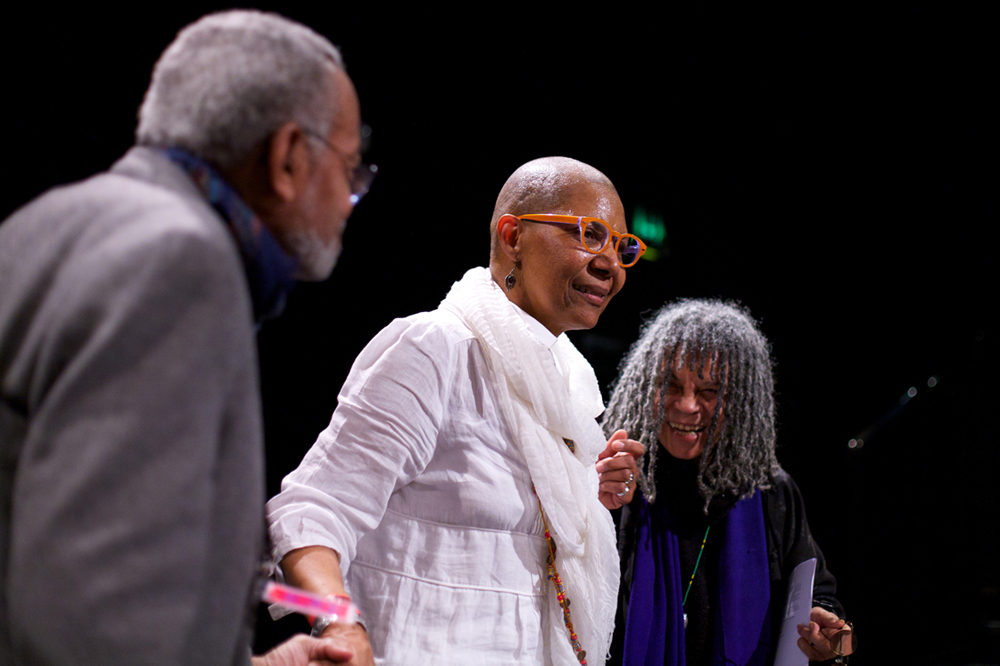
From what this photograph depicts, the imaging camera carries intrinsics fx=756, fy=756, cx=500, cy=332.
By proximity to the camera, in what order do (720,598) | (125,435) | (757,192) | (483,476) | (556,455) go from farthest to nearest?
(757,192), (720,598), (556,455), (483,476), (125,435)

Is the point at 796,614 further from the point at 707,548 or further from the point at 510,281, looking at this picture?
the point at 510,281

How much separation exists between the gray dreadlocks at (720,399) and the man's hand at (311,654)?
140 centimetres

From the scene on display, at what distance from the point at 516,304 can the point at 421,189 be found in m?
1.45

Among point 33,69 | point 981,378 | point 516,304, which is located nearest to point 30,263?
point 516,304

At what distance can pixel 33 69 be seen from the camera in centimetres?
209

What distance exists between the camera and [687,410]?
2.36m

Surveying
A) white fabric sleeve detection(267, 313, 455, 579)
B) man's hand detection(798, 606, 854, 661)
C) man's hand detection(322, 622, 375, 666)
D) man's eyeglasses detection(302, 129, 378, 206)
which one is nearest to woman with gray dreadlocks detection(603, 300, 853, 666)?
man's hand detection(798, 606, 854, 661)

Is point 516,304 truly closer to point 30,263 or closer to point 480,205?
point 30,263

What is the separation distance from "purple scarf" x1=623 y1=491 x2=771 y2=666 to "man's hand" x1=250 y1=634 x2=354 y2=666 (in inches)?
49.8

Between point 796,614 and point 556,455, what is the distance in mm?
1003

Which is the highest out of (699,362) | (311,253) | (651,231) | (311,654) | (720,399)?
(651,231)

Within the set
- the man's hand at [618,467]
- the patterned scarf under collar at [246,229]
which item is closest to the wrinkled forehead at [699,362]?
the man's hand at [618,467]

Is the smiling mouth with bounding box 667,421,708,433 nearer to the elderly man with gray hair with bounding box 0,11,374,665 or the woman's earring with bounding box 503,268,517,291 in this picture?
the woman's earring with bounding box 503,268,517,291

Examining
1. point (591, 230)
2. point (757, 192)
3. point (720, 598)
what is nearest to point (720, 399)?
point (720, 598)
